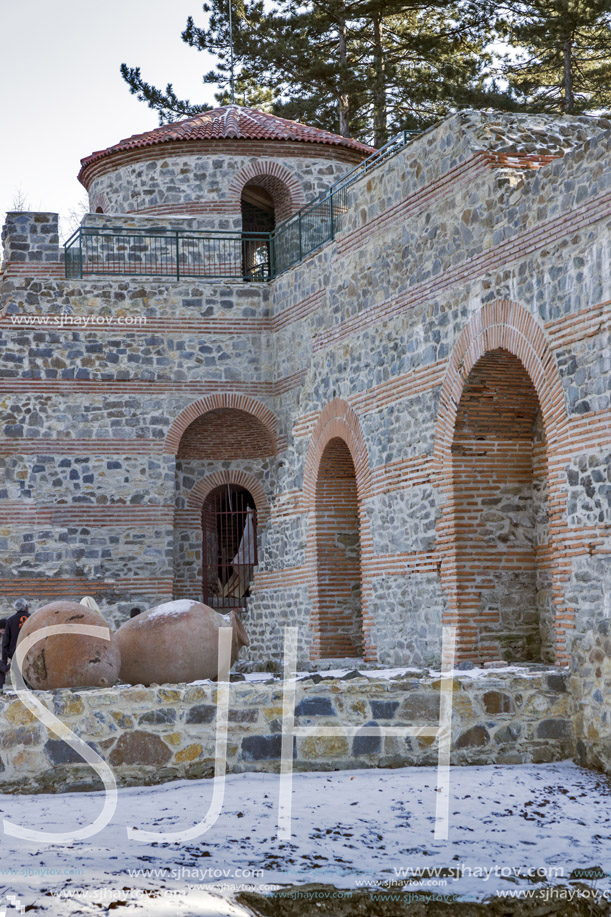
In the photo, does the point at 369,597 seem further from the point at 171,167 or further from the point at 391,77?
the point at 391,77

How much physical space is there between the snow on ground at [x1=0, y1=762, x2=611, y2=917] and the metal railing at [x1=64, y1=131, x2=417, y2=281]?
979cm

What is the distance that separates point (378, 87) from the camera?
88.6ft

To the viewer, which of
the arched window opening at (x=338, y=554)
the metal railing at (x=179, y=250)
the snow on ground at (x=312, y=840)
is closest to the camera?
the snow on ground at (x=312, y=840)

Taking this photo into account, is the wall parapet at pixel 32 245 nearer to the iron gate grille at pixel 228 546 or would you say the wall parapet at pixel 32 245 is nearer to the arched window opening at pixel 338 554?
the iron gate grille at pixel 228 546

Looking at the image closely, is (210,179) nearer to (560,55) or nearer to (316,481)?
(316,481)

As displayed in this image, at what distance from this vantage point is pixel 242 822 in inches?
302

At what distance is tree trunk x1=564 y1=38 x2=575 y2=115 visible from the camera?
1021 inches

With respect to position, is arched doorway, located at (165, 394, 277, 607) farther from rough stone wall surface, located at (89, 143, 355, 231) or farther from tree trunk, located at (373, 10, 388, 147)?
tree trunk, located at (373, 10, 388, 147)

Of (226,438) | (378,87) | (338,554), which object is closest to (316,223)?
(226,438)

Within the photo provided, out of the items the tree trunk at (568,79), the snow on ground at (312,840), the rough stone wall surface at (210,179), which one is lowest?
the snow on ground at (312,840)

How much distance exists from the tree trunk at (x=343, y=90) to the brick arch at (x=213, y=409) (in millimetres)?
12686

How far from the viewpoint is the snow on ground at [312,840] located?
6.30m

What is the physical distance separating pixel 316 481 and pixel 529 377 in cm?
432

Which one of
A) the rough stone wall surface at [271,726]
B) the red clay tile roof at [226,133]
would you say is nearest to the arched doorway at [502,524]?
the rough stone wall surface at [271,726]
